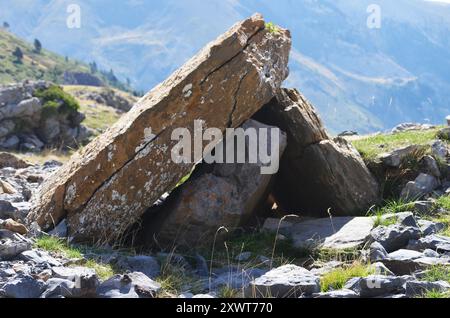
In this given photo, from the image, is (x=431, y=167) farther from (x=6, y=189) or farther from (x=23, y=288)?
(x=6, y=189)

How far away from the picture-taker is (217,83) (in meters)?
13.0

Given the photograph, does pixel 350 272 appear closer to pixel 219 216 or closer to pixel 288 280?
pixel 288 280

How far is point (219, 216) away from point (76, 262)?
380 cm

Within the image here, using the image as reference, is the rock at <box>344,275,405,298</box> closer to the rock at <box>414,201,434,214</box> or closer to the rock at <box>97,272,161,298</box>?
the rock at <box>97,272,161,298</box>

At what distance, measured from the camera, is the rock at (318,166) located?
14297 millimetres

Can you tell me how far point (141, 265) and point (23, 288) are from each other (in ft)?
8.69

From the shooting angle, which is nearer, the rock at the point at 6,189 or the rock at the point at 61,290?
the rock at the point at 61,290

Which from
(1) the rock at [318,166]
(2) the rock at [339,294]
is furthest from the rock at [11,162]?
(2) the rock at [339,294]

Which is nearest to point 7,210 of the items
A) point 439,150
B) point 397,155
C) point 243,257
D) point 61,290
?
point 243,257

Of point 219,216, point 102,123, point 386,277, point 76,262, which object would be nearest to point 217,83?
point 219,216

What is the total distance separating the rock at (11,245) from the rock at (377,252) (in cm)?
560

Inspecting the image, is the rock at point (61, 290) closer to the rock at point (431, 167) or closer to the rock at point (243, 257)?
the rock at point (243, 257)

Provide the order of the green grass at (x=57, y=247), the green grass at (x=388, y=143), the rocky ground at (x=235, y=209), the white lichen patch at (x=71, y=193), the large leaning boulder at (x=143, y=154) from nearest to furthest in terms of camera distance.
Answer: the rocky ground at (x=235, y=209) → the green grass at (x=57, y=247) → the large leaning boulder at (x=143, y=154) → the white lichen patch at (x=71, y=193) → the green grass at (x=388, y=143)

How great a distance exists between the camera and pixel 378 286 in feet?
27.7
